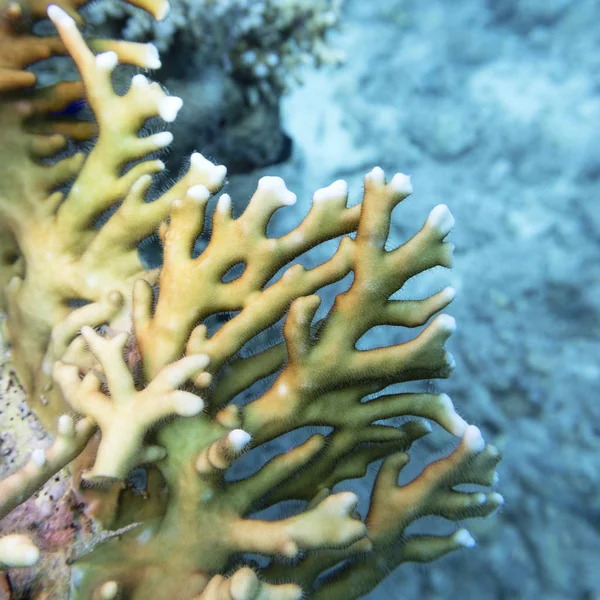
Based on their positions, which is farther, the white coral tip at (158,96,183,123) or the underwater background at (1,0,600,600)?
the underwater background at (1,0,600,600)

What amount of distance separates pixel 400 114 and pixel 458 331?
1.35 meters

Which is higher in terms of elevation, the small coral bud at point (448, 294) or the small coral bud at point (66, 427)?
the small coral bud at point (448, 294)

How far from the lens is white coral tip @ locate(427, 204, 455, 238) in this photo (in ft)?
4.31

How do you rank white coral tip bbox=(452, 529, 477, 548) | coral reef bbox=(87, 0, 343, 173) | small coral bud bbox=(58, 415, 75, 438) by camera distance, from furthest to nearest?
coral reef bbox=(87, 0, 343, 173) < white coral tip bbox=(452, 529, 477, 548) < small coral bud bbox=(58, 415, 75, 438)

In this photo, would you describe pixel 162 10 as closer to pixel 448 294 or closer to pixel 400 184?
pixel 400 184

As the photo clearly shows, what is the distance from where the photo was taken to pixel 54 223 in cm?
162

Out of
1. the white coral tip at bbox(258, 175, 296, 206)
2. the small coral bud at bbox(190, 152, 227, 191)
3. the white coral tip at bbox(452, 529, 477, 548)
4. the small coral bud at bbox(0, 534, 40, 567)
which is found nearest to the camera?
the small coral bud at bbox(0, 534, 40, 567)

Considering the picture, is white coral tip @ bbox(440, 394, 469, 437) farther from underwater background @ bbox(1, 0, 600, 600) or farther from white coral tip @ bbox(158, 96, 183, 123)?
white coral tip @ bbox(158, 96, 183, 123)

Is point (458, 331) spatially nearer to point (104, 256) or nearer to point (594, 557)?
point (594, 557)

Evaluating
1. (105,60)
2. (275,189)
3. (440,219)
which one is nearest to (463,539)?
(440,219)

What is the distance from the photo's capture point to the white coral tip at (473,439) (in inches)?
57.3

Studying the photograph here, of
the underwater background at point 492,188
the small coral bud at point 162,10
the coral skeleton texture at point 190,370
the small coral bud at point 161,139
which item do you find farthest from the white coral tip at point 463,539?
the small coral bud at point 162,10

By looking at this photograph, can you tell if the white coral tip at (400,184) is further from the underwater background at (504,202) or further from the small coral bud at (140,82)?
the underwater background at (504,202)

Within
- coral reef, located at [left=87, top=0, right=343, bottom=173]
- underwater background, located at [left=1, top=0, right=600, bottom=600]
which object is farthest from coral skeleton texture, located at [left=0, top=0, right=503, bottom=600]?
coral reef, located at [left=87, top=0, right=343, bottom=173]
